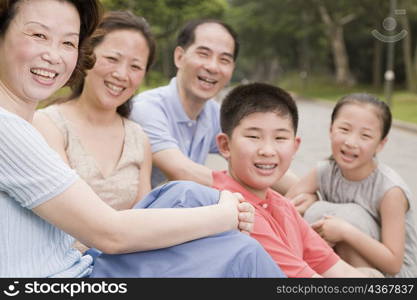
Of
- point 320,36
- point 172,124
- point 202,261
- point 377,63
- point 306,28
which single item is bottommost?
point 202,261

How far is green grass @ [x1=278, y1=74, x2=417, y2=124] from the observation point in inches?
731

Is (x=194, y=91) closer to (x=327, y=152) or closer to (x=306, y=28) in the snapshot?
(x=327, y=152)

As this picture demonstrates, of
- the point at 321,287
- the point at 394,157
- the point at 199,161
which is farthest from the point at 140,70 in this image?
the point at 394,157

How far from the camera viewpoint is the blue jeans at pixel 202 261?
6.63 feet

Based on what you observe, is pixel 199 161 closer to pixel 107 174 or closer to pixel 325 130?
pixel 107 174

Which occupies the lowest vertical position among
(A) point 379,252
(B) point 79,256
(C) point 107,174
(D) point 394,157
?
(B) point 79,256

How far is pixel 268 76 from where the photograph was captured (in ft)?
187

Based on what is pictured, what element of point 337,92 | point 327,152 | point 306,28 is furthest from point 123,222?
point 306,28

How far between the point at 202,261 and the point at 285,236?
2.62 ft

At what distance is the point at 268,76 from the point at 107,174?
54462 millimetres

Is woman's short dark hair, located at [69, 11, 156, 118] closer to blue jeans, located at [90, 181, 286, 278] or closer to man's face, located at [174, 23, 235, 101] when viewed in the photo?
man's face, located at [174, 23, 235, 101]

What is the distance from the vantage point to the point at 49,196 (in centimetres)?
189

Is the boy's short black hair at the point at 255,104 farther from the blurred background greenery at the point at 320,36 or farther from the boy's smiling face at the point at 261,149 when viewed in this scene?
the blurred background greenery at the point at 320,36

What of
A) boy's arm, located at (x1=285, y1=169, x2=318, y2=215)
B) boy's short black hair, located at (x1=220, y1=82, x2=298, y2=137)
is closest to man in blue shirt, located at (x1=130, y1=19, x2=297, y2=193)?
boy's arm, located at (x1=285, y1=169, x2=318, y2=215)
